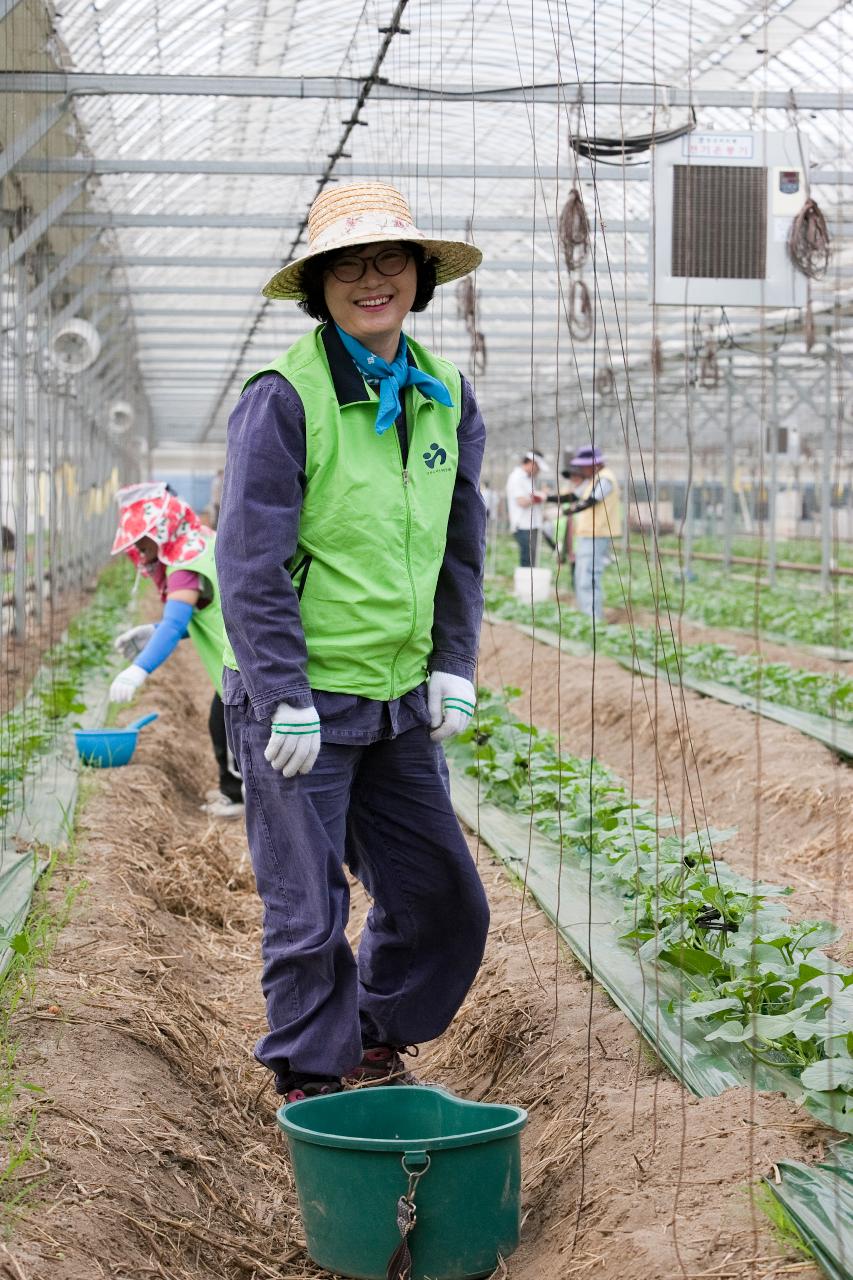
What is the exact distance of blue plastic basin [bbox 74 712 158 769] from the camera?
6035 mm

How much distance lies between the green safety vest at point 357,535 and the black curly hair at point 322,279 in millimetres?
126

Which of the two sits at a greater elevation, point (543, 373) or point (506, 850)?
point (543, 373)

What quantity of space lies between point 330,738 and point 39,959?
121cm

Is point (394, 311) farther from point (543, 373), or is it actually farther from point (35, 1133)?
point (543, 373)

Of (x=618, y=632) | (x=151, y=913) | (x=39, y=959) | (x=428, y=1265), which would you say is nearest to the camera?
(x=428, y=1265)

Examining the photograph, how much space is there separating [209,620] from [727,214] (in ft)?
14.2

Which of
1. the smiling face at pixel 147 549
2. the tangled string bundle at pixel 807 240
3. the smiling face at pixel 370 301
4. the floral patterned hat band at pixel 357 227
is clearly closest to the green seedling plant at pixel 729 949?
the smiling face at pixel 370 301

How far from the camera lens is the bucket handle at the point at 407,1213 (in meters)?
2.24

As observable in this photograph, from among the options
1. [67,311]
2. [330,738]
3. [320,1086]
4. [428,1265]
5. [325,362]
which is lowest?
[428,1265]

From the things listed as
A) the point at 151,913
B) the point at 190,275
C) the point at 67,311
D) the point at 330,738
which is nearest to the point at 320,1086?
the point at 330,738

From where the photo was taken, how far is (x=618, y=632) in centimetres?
1088

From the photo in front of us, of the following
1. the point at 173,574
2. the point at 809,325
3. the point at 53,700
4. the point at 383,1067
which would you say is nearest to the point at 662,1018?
the point at 383,1067

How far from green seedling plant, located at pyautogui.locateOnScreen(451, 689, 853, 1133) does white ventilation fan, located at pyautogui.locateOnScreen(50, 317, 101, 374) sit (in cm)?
829

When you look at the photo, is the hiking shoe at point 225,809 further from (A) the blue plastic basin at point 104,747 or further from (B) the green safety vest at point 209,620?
(B) the green safety vest at point 209,620
